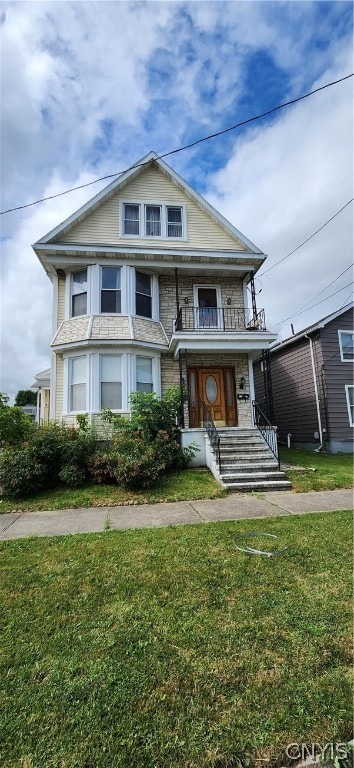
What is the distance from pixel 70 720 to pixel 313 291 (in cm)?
1830

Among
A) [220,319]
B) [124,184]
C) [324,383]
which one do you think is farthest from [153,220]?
[324,383]

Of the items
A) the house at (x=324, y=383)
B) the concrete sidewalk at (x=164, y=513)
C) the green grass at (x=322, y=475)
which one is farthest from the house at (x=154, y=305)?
the concrete sidewalk at (x=164, y=513)

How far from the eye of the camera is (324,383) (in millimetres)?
14750

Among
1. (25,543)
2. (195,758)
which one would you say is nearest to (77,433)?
(25,543)

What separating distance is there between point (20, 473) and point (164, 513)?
11.1 feet

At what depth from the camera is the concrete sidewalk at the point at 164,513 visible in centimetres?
540

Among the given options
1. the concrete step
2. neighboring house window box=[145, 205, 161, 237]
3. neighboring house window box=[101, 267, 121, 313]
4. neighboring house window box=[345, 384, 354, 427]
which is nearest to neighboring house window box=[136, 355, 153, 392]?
neighboring house window box=[101, 267, 121, 313]

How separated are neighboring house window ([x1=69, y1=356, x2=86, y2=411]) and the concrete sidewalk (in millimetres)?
4768

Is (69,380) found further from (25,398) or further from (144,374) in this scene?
(25,398)

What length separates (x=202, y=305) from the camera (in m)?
12.4

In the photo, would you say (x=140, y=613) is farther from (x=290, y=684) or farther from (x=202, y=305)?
(x=202, y=305)

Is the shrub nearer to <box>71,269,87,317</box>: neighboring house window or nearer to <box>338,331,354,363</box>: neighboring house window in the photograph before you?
<box>71,269,87,317</box>: neighboring house window

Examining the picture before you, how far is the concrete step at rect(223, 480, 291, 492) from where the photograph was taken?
7.66 meters

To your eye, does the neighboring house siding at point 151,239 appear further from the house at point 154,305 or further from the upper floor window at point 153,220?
the upper floor window at point 153,220
